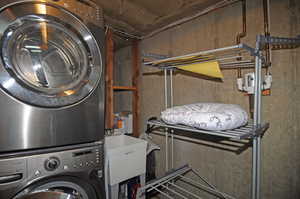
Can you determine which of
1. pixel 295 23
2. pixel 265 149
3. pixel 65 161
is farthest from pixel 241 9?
pixel 65 161

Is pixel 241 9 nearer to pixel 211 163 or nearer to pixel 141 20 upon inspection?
pixel 141 20

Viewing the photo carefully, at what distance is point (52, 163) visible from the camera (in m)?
0.84

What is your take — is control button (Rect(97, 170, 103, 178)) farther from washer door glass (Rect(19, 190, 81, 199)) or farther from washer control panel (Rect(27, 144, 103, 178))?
washer door glass (Rect(19, 190, 81, 199))

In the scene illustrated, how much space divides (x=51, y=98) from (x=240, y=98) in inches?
56.8

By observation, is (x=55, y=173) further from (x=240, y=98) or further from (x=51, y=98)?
(x=240, y=98)

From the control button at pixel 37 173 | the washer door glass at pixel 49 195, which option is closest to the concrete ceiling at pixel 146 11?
the control button at pixel 37 173

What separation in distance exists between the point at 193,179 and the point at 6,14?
6.51 ft

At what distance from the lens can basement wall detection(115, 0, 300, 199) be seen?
106 cm

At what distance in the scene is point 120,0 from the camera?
4.55ft

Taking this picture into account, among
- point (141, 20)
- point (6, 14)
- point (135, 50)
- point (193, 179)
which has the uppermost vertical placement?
point (141, 20)

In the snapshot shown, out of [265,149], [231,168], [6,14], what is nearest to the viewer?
[6,14]

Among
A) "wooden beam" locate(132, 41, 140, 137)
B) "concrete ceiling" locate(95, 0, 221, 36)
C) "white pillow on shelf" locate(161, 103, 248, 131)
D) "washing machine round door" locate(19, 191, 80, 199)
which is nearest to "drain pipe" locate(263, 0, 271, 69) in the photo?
"concrete ceiling" locate(95, 0, 221, 36)

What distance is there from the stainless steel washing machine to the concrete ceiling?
4.41 ft

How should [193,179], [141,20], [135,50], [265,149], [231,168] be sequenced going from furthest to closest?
[135,50], [141,20], [193,179], [231,168], [265,149]
